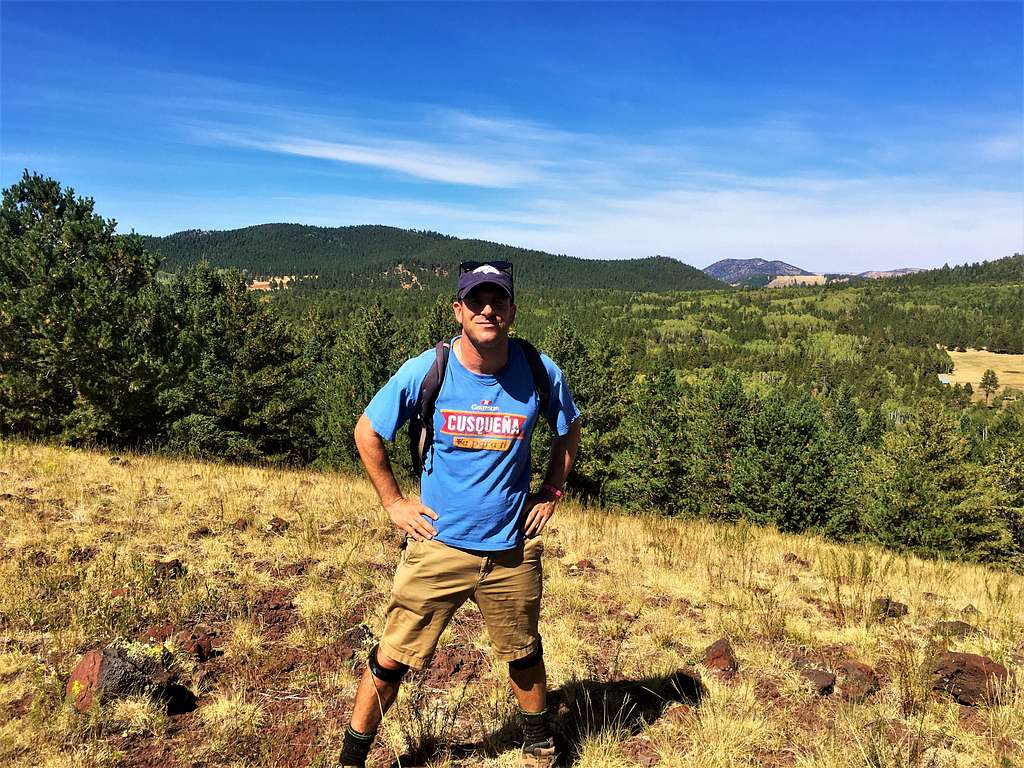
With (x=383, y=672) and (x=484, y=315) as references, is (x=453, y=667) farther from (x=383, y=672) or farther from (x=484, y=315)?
(x=484, y=315)

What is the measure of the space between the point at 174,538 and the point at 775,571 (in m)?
7.09

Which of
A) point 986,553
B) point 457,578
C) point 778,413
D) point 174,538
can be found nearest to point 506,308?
point 457,578

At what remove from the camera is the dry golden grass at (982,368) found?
13936 centimetres

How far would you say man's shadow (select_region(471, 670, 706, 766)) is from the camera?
315 cm

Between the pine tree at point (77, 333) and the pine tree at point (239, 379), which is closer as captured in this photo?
the pine tree at point (77, 333)

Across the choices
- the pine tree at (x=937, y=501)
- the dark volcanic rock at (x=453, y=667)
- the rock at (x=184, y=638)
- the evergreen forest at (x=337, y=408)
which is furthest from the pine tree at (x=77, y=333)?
the pine tree at (x=937, y=501)

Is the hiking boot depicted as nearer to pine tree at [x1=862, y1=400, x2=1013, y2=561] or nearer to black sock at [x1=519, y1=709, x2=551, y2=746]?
black sock at [x1=519, y1=709, x2=551, y2=746]

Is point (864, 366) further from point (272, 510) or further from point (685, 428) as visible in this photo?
point (272, 510)

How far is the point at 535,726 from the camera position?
284 centimetres

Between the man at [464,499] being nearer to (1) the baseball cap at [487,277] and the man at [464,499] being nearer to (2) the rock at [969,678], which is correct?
(1) the baseball cap at [487,277]

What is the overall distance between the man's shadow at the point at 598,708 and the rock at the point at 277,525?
4260 millimetres

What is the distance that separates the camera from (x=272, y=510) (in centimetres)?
733

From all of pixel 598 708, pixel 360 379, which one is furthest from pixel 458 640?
pixel 360 379

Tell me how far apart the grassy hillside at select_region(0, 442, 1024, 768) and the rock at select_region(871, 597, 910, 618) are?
0.10 metres
